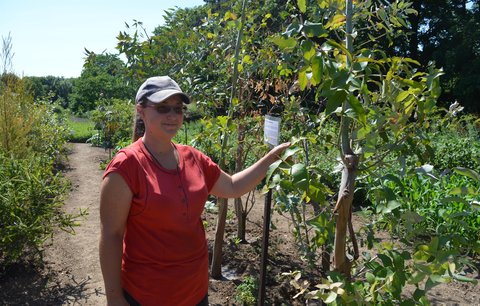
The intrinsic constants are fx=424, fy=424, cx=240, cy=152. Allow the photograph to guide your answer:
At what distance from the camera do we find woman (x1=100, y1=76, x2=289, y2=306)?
5.81 ft

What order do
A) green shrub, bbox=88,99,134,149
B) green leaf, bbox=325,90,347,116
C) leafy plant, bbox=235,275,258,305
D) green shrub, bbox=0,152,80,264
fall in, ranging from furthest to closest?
green shrub, bbox=88,99,134,149 < green shrub, bbox=0,152,80,264 < leafy plant, bbox=235,275,258,305 < green leaf, bbox=325,90,347,116

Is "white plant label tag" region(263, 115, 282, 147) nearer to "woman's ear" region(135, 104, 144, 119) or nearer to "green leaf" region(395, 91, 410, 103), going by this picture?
"woman's ear" region(135, 104, 144, 119)

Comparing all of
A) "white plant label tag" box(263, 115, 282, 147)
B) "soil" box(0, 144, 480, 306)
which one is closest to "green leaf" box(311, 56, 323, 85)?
"white plant label tag" box(263, 115, 282, 147)

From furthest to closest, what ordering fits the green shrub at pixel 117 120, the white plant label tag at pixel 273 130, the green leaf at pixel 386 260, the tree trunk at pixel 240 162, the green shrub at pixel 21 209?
the green shrub at pixel 117 120
the tree trunk at pixel 240 162
the green shrub at pixel 21 209
the white plant label tag at pixel 273 130
the green leaf at pixel 386 260

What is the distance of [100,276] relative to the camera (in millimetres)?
3971

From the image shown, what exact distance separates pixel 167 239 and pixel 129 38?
2.27 metres

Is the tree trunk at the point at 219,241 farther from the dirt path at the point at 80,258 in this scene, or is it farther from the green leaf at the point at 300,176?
the green leaf at the point at 300,176

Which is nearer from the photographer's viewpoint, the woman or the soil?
Result: the woman

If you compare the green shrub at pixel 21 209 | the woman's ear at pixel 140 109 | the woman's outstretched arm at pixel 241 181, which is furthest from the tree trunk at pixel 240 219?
the woman's ear at pixel 140 109

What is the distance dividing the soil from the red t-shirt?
1182 mm

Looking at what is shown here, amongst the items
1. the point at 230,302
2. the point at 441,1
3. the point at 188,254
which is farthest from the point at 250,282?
the point at 441,1

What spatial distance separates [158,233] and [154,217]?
8 centimetres

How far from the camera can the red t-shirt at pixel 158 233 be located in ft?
5.92

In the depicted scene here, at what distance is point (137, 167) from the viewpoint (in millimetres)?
1804
